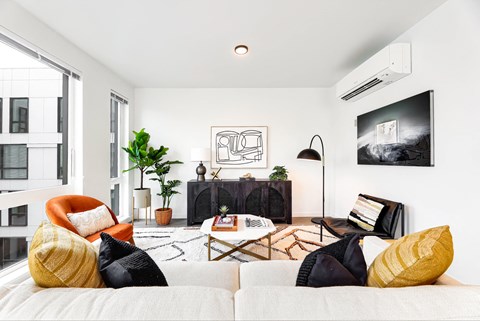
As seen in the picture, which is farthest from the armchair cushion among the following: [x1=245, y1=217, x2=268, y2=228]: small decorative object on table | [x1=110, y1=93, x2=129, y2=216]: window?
[x1=110, y1=93, x2=129, y2=216]: window

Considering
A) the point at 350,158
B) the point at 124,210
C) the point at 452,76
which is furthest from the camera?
the point at 124,210

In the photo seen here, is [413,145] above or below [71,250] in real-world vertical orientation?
above

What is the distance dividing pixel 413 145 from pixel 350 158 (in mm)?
1403

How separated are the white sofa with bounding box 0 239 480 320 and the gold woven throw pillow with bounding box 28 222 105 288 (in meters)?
0.06

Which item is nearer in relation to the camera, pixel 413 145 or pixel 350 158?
pixel 413 145

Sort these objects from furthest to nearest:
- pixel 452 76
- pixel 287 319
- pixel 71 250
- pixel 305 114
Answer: pixel 305 114 < pixel 452 76 < pixel 71 250 < pixel 287 319

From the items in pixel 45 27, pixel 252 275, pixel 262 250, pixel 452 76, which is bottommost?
pixel 262 250

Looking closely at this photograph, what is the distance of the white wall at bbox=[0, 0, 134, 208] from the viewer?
2.02 m

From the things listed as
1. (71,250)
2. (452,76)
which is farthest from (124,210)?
(452,76)

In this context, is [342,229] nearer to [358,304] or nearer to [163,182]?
[358,304]

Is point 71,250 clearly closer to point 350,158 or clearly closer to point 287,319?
point 287,319

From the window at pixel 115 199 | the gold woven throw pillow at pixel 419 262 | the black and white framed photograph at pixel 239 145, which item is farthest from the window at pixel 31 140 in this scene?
the gold woven throw pillow at pixel 419 262

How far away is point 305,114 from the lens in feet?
13.9

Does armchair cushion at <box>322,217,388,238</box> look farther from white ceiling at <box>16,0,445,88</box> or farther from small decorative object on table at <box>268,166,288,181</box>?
white ceiling at <box>16,0,445,88</box>
